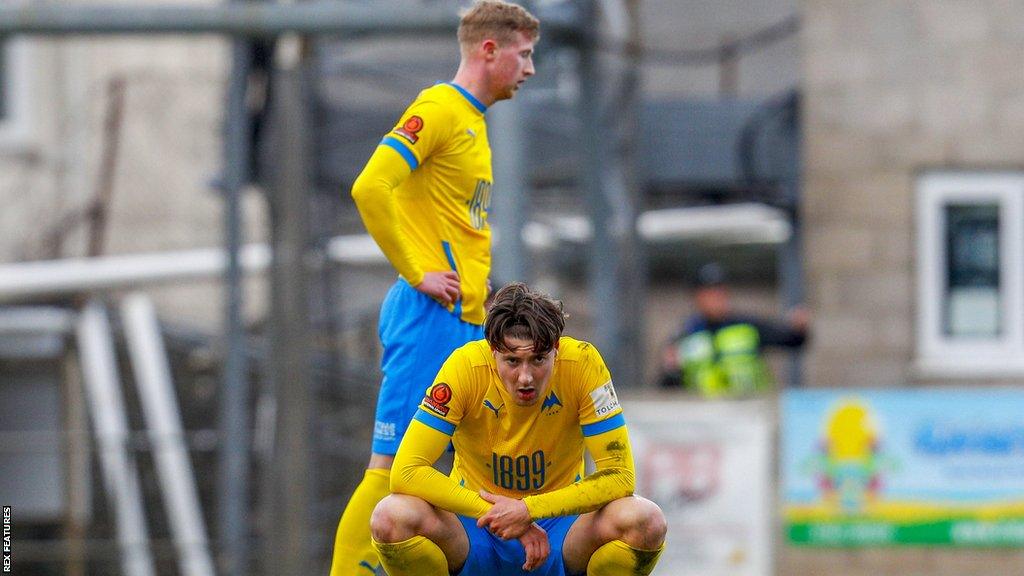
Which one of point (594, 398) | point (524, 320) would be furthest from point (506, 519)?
point (524, 320)

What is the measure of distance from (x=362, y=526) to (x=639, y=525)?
102cm

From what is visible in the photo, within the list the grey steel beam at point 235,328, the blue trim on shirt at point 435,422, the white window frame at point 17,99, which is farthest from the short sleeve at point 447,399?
the white window frame at point 17,99

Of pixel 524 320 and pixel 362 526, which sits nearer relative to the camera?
pixel 524 320

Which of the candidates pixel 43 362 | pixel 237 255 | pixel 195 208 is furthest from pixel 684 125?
pixel 43 362

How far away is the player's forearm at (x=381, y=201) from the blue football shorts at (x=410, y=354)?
270 millimetres

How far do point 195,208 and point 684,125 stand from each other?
4867 millimetres

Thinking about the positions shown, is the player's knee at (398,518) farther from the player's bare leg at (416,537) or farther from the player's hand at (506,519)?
the player's hand at (506,519)

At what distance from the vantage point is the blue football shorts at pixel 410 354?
637 centimetres

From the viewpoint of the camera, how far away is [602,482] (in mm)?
6000

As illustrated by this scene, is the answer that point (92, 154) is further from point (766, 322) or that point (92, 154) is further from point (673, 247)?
point (766, 322)

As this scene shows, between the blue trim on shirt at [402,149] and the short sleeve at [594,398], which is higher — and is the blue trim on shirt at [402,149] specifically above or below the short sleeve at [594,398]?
above

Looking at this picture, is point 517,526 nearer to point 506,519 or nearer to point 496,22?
point 506,519

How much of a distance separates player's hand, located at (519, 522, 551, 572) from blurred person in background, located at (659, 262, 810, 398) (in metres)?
6.66

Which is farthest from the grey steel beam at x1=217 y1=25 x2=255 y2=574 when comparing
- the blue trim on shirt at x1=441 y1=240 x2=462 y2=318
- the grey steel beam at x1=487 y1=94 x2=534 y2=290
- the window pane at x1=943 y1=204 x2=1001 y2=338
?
the blue trim on shirt at x1=441 y1=240 x2=462 y2=318
